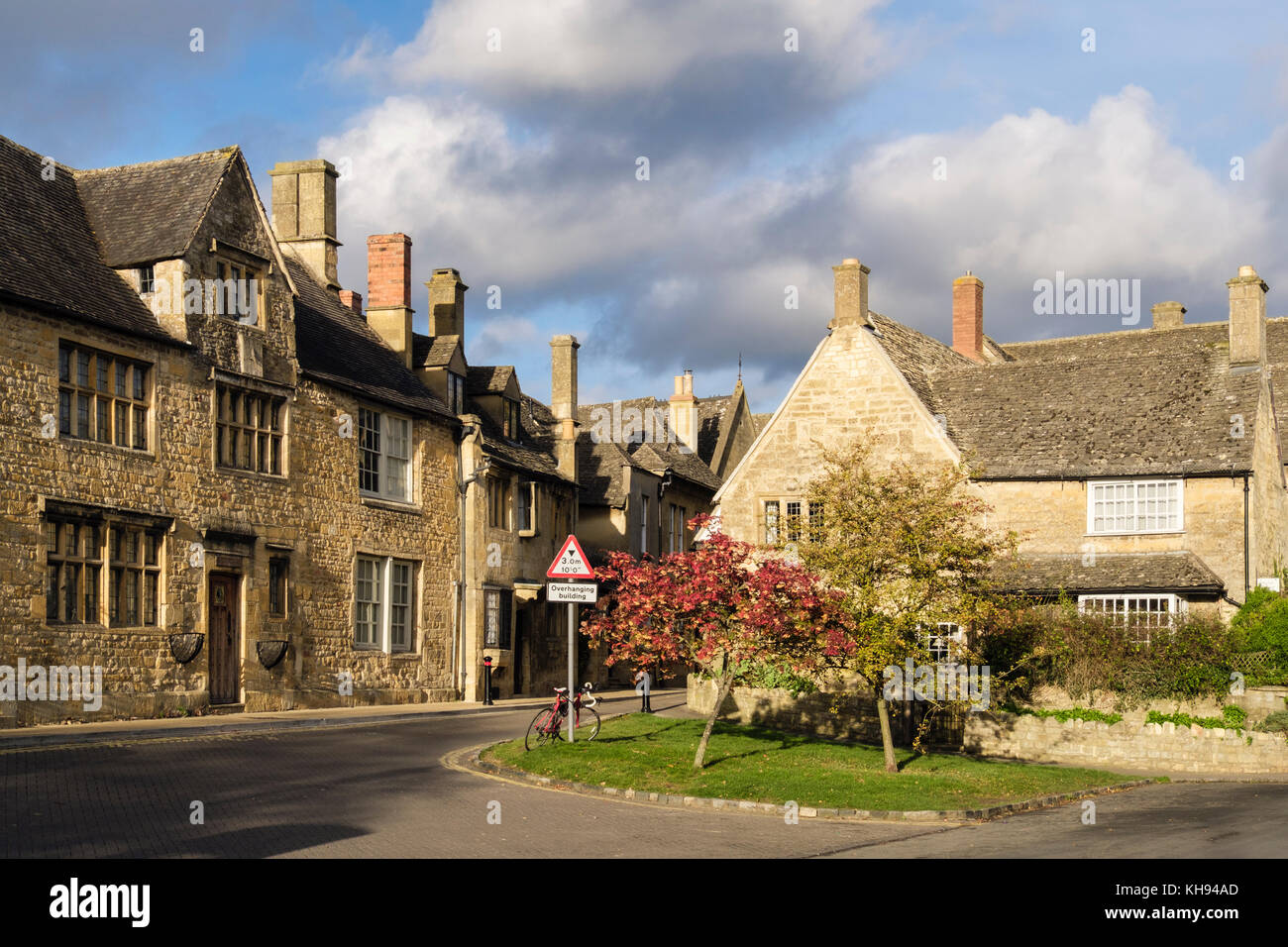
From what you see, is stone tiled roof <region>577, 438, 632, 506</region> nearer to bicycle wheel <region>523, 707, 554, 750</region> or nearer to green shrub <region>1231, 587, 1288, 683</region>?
green shrub <region>1231, 587, 1288, 683</region>

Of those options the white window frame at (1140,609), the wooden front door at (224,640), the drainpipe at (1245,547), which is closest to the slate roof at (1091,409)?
the drainpipe at (1245,547)

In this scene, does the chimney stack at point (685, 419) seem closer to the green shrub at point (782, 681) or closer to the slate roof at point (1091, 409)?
the slate roof at point (1091, 409)

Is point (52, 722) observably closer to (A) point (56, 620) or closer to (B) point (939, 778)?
(A) point (56, 620)

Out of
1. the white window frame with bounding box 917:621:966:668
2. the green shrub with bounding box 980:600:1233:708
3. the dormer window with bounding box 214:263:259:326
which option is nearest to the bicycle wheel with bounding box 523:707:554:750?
the white window frame with bounding box 917:621:966:668

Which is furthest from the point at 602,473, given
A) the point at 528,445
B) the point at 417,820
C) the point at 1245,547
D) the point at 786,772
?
the point at 417,820

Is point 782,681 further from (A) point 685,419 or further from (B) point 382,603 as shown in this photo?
(A) point 685,419

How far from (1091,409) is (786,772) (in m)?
18.4

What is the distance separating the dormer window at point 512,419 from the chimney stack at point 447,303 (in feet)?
9.60

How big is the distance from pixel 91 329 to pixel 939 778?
17.3 metres

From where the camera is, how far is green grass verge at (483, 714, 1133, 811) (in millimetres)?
18219

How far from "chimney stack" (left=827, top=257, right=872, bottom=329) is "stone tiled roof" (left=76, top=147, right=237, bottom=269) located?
1596cm

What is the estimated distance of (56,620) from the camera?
2431 cm

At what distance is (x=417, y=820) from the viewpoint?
14906 millimetres
